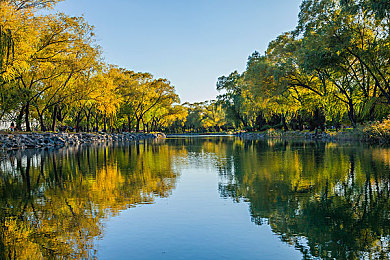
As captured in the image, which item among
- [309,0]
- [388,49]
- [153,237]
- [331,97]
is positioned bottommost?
[153,237]

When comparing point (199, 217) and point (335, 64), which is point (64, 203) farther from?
point (335, 64)

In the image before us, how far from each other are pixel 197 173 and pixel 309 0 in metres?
26.7

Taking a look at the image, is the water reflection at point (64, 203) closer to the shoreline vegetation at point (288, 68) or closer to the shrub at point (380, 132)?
the shoreline vegetation at point (288, 68)

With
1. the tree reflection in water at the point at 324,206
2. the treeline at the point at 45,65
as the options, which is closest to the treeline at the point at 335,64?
the tree reflection in water at the point at 324,206

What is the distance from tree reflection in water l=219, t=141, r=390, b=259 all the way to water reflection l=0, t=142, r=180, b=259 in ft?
8.82

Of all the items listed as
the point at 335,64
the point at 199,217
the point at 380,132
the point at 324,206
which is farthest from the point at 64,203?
the point at 335,64

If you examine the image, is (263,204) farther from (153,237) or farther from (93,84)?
(93,84)

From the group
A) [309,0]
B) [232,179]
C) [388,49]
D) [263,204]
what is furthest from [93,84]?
[263,204]

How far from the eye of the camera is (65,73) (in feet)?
120

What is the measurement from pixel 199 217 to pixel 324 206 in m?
2.70

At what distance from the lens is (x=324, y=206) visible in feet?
23.8

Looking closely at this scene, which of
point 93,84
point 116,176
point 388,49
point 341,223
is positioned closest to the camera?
point 341,223

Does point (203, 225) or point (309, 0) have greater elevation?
point (309, 0)

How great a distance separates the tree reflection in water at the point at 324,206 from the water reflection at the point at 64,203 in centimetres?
269
